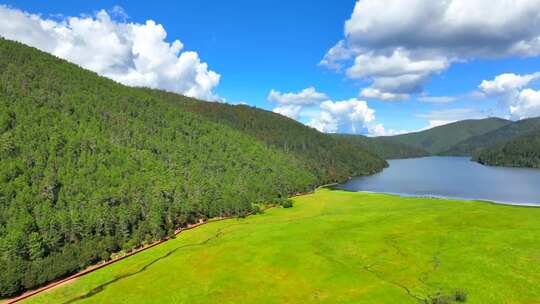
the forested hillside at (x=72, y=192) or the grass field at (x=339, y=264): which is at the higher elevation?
the forested hillside at (x=72, y=192)

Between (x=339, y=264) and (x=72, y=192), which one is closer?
(x=339, y=264)

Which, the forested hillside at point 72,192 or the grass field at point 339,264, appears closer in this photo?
the grass field at point 339,264

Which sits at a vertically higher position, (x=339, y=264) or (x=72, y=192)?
(x=72, y=192)

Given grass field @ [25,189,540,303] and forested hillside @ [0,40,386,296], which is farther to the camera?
forested hillside @ [0,40,386,296]

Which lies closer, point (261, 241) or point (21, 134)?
point (261, 241)

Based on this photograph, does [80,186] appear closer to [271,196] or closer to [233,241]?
[233,241]

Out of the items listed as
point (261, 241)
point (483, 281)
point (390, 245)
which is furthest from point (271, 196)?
point (483, 281)

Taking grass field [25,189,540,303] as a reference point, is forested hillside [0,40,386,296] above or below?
above

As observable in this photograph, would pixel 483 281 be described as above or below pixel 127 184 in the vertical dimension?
below
